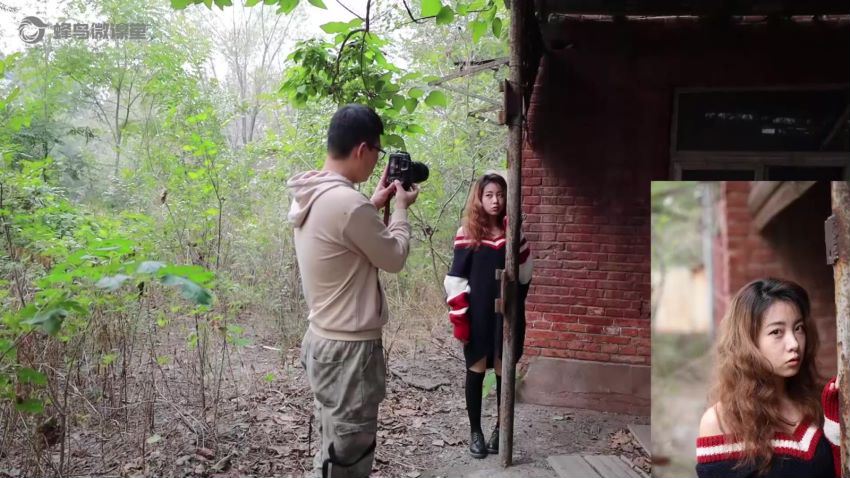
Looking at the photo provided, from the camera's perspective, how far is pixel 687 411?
175 cm

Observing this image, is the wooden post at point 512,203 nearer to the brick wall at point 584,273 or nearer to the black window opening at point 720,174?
the brick wall at point 584,273

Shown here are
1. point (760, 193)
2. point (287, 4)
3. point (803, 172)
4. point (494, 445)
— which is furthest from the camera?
point (803, 172)

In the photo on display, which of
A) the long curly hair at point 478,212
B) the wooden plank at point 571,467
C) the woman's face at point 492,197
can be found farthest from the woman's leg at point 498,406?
the woman's face at point 492,197

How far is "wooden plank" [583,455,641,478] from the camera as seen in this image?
3.81 m

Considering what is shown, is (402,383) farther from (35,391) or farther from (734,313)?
(734,313)

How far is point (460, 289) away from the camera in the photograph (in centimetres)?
398

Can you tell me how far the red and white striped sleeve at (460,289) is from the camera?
396cm

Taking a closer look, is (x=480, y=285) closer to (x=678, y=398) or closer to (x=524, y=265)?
(x=524, y=265)

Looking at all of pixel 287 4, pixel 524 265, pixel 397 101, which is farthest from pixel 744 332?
pixel 397 101

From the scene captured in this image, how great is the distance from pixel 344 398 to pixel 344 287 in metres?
0.44

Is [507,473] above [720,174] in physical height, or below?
below

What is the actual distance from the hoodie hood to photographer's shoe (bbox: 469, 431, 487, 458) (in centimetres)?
227

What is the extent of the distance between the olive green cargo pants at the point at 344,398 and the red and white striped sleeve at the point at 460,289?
1.51 meters

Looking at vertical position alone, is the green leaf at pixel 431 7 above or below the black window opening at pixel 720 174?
above
